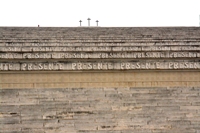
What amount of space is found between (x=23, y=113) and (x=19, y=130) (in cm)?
41

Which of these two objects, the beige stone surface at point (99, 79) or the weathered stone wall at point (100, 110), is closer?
the weathered stone wall at point (100, 110)

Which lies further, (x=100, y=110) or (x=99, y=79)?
(x=99, y=79)

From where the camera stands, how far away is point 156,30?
41.4ft

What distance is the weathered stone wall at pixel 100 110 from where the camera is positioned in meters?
9.11

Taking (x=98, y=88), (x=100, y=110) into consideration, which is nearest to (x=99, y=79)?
(x=98, y=88)

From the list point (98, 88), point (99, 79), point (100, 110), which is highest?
point (99, 79)

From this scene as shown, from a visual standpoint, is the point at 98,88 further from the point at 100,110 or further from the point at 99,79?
the point at 100,110

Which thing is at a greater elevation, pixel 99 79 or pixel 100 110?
pixel 99 79

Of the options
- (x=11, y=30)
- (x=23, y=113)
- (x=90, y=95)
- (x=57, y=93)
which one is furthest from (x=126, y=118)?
(x=11, y=30)

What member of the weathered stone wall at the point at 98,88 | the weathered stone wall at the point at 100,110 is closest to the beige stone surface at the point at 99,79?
the weathered stone wall at the point at 98,88

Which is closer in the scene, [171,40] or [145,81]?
[145,81]

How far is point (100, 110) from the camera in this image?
9.30m

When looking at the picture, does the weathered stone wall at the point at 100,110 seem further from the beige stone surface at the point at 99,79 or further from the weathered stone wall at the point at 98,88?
the beige stone surface at the point at 99,79

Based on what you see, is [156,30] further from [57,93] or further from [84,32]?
[57,93]
